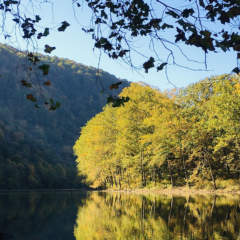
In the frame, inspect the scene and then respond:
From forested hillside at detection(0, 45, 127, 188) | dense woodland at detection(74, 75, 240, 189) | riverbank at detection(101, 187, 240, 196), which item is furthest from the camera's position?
forested hillside at detection(0, 45, 127, 188)

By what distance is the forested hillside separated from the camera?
30.7 meters

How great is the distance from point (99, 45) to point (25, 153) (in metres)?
64.5

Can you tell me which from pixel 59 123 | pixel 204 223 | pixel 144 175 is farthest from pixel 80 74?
pixel 204 223

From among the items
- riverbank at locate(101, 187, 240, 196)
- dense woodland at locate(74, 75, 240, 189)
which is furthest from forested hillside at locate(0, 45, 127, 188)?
riverbank at locate(101, 187, 240, 196)

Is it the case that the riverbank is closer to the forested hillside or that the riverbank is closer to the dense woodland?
the dense woodland

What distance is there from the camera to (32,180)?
193ft

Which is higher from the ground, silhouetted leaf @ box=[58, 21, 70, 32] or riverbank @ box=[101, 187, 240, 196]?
silhouetted leaf @ box=[58, 21, 70, 32]

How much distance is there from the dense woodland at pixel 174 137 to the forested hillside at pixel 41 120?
→ 553 cm

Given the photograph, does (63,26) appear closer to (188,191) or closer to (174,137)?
(174,137)

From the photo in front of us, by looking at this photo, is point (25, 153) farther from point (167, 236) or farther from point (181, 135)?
point (167, 236)

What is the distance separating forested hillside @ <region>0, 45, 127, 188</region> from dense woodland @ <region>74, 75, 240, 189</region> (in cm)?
553

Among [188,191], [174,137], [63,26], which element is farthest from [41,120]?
[63,26]

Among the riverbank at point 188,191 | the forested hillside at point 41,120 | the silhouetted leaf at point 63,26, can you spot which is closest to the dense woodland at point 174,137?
the riverbank at point 188,191

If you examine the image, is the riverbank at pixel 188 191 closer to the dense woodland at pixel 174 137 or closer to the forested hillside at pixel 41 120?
the dense woodland at pixel 174 137
